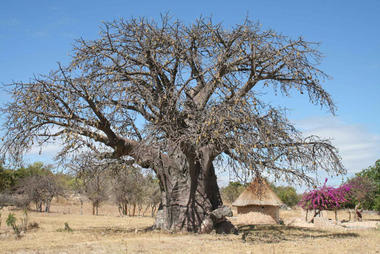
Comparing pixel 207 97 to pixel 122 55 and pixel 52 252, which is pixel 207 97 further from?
pixel 52 252

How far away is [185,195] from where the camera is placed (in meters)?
11.3

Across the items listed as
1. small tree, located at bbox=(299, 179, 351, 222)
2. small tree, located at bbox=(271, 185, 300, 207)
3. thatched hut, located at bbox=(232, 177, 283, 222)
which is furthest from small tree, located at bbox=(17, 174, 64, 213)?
small tree, located at bbox=(271, 185, 300, 207)

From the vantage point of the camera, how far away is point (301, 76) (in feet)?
36.6

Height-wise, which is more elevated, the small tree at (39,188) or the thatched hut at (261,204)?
the small tree at (39,188)

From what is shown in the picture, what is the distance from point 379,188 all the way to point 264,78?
86.2ft

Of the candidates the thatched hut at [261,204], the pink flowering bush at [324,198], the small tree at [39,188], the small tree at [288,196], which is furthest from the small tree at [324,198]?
the small tree at [288,196]

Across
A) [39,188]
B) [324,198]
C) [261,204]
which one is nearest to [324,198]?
[324,198]

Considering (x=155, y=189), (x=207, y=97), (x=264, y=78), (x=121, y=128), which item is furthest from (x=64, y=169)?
(x=155, y=189)

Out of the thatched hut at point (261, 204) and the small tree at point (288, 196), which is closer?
the thatched hut at point (261, 204)

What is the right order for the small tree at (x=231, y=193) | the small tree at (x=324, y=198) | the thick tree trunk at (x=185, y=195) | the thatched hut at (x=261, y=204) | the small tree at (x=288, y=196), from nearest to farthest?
the thick tree trunk at (x=185, y=195) < the small tree at (x=324, y=198) < the thatched hut at (x=261, y=204) < the small tree at (x=231, y=193) < the small tree at (x=288, y=196)

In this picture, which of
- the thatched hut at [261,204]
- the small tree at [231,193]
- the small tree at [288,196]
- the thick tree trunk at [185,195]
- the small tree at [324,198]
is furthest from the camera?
the small tree at [288,196]

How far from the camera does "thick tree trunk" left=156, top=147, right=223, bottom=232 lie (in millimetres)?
11234

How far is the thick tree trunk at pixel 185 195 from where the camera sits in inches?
442

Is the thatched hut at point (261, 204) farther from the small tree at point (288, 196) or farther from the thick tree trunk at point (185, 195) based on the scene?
the small tree at point (288, 196)
